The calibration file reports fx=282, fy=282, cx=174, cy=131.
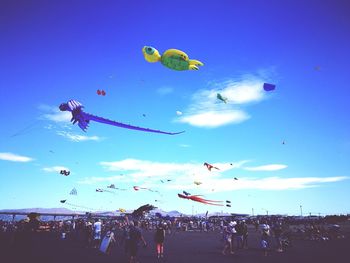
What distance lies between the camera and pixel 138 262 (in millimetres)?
12008

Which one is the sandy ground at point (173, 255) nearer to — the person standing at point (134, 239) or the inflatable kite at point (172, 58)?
the person standing at point (134, 239)

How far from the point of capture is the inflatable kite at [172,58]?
10008 mm

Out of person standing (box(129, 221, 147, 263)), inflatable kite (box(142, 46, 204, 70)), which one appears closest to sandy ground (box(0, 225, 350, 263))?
person standing (box(129, 221, 147, 263))

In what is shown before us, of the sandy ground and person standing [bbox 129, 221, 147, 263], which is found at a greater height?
person standing [bbox 129, 221, 147, 263]

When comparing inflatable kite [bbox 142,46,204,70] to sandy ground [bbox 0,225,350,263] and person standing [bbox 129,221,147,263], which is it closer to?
person standing [bbox 129,221,147,263]

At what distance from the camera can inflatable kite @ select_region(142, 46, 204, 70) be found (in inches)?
394

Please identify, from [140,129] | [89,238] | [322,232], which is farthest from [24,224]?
[322,232]

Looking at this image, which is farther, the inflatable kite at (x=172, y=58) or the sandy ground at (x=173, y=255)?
the sandy ground at (x=173, y=255)

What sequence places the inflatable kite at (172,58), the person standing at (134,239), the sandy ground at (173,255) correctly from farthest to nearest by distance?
1. the sandy ground at (173,255)
2. the person standing at (134,239)
3. the inflatable kite at (172,58)

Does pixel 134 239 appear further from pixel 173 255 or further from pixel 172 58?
pixel 172 58

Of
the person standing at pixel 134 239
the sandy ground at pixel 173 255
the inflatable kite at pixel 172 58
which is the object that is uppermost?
the inflatable kite at pixel 172 58

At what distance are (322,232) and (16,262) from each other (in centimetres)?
3184

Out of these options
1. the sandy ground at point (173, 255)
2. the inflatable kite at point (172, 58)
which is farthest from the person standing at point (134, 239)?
the inflatable kite at point (172, 58)

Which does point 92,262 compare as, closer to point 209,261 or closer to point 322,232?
point 209,261
